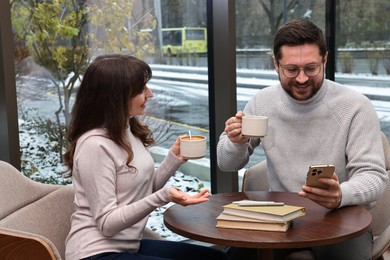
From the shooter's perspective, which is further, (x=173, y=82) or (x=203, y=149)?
(x=173, y=82)

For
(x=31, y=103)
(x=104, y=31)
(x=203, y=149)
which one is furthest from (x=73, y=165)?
(x=104, y=31)

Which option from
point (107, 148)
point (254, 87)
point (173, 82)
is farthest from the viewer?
point (254, 87)

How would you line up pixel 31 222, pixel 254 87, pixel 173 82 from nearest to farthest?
pixel 31 222
pixel 173 82
pixel 254 87

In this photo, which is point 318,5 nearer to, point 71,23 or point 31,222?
point 71,23

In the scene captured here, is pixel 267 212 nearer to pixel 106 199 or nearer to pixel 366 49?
pixel 106 199

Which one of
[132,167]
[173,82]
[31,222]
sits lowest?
[31,222]

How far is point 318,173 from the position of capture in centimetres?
205

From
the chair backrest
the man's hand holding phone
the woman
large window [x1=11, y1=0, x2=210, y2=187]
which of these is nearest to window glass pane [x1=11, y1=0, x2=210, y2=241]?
large window [x1=11, y1=0, x2=210, y2=187]

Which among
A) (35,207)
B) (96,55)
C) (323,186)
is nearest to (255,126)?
(323,186)

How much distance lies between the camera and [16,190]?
234 cm

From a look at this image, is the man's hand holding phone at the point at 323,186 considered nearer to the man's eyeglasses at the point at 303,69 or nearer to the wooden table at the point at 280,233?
the wooden table at the point at 280,233

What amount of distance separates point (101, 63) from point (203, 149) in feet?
1.68

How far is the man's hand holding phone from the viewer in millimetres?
2041

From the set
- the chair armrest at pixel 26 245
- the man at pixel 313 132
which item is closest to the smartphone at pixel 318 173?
the man at pixel 313 132
